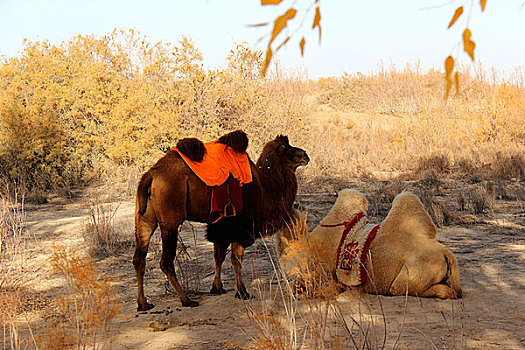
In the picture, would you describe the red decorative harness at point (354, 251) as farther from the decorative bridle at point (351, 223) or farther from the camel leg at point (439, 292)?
the camel leg at point (439, 292)

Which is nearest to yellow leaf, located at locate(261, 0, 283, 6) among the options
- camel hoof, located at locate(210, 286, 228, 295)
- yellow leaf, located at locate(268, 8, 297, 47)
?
yellow leaf, located at locate(268, 8, 297, 47)

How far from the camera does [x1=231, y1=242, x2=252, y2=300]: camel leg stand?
5.31 m

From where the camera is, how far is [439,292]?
184 inches

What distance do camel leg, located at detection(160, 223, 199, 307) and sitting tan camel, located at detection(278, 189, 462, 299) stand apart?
986 mm

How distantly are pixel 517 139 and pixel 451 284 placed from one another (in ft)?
50.2

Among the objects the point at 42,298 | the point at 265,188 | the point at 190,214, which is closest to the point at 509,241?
the point at 265,188

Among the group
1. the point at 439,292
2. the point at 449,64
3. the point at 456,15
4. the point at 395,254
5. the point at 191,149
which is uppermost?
the point at 456,15

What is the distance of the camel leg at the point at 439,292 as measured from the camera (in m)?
4.67

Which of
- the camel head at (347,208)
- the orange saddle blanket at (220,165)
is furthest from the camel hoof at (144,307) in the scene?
the camel head at (347,208)

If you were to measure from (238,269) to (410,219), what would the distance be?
1.68 meters

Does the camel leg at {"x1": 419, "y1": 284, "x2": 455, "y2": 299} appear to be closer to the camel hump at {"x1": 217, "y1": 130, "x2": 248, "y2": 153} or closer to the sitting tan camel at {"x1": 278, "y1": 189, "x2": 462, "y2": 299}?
the sitting tan camel at {"x1": 278, "y1": 189, "x2": 462, "y2": 299}

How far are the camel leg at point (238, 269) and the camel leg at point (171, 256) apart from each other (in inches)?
16.9

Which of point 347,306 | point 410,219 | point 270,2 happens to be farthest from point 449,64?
point 410,219

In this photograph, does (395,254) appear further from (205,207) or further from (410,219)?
(205,207)
